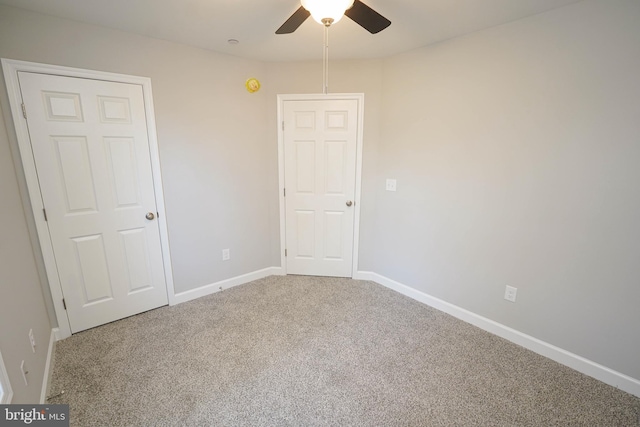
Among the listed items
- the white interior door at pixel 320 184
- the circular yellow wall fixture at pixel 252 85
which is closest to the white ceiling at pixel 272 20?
the circular yellow wall fixture at pixel 252 85

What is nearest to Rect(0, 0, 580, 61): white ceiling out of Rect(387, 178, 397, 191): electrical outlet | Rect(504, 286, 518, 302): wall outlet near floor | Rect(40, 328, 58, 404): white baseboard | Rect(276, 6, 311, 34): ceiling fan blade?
Rect(276, 6, 311, 34): ceiling fan blade

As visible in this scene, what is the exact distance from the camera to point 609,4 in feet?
5.19

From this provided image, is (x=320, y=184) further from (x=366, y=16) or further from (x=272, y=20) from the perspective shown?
(x=366, y=16)

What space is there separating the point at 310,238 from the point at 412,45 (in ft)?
7.14

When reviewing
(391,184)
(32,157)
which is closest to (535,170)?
(391,184)

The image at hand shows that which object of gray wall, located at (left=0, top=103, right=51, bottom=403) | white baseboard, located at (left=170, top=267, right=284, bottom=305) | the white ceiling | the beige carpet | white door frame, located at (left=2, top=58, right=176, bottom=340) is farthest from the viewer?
white baseboard, located at (left=170, top=267, right=284, bottom=305)

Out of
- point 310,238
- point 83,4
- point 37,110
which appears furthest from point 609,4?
point 37,110

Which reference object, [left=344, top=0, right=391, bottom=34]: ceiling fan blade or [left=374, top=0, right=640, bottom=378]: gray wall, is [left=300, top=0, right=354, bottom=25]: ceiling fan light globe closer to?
[left=344, top=0, right=391, bottom=34]: ceiling fan blade

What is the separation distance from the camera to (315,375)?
1.87m

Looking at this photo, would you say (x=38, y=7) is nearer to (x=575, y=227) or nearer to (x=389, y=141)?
(x=389, y=141)

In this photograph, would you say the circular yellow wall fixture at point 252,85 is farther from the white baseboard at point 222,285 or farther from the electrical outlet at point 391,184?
the white baseboard at point 222,285

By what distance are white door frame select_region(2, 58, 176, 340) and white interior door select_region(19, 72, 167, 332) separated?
0.03 m

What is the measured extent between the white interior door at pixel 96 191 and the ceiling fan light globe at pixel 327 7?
5.51 feet

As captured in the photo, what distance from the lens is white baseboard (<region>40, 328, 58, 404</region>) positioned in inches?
64.8
